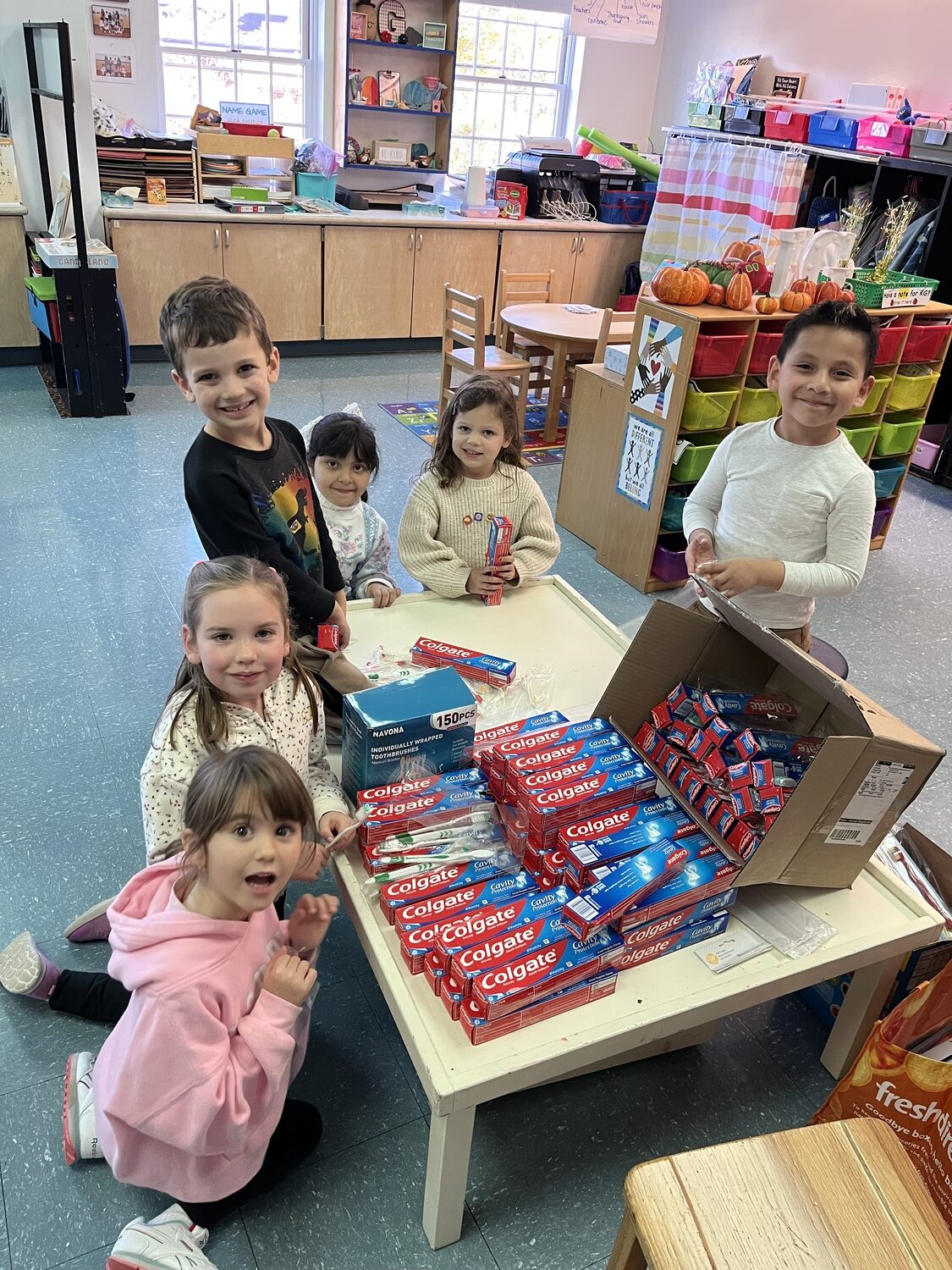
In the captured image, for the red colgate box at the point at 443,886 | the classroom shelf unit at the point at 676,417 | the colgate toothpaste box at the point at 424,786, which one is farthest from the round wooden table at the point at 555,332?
the red colgate box at the point at 443,886

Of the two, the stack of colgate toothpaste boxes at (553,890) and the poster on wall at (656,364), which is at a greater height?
the poster on wall at (656,364)

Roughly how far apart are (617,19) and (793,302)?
413cm

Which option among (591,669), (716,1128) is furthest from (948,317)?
(716,1128)

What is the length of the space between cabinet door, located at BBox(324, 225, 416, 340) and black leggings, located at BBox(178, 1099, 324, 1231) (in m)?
5.43

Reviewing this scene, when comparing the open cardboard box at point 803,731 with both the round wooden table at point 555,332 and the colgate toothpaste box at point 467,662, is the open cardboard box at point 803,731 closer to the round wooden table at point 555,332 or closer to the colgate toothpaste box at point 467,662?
the colgate toothpaste box at point 467,662

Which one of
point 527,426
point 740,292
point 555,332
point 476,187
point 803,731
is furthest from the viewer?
point 476,187

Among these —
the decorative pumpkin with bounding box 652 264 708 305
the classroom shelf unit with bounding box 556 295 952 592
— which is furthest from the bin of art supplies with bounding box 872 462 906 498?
the decorative pumpkin with bounding box 652 264 708 305

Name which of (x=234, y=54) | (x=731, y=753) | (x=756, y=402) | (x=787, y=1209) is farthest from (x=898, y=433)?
(x=234, y=54)

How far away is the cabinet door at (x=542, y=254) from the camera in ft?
21.1

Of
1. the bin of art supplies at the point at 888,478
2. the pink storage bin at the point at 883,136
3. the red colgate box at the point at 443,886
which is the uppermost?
the pink storage bin at the point at 883,136

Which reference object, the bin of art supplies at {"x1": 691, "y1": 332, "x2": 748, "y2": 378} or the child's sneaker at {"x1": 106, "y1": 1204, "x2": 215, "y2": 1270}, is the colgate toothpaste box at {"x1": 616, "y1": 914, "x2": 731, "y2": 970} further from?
the bin of art supplies at {"x1": 691, "y1": 332, "x2": 748, "y2": 378}

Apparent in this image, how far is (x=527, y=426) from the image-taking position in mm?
5305

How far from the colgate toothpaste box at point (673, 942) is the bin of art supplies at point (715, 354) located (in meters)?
2.40

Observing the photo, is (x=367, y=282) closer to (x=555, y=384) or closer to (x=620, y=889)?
(x=555, y=384)
